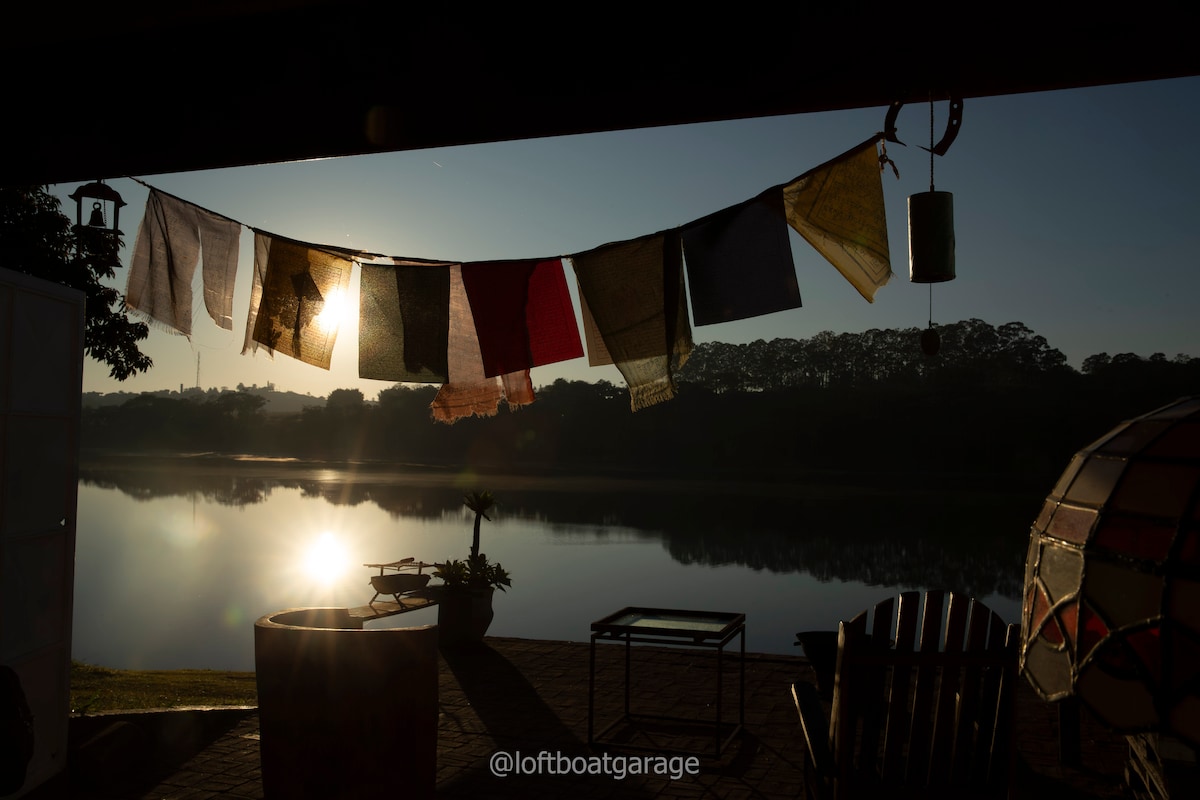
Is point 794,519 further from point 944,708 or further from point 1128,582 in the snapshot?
point 1128,582

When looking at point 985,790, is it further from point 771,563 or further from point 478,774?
point 771,563

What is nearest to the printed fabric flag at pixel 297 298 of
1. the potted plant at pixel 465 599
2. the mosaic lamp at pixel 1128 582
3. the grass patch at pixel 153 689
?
the grass patch at pixel 153 689

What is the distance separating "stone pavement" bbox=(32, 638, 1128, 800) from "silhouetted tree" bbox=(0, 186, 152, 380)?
3772 millimetres

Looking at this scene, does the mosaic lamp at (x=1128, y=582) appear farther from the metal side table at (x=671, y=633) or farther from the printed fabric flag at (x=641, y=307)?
the metal side table at (x=671, y=633)

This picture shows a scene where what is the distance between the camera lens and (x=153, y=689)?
285 inches

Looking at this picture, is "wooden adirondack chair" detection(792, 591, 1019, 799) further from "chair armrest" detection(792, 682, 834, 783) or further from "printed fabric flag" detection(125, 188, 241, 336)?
"printed fabric flag" detection(125, 188, 241, 336)

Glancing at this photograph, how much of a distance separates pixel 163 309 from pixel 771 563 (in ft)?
84.9

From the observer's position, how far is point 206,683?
772 cm

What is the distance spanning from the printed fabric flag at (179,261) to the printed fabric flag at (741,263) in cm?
225

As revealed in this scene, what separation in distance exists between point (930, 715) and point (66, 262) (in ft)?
25.9

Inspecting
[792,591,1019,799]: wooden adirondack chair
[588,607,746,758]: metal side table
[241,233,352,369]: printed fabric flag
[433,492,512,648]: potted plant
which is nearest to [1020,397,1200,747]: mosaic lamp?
[792,591,1019,799]: wooden adirondack chair

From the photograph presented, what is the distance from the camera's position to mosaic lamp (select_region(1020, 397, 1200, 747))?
2.74ft

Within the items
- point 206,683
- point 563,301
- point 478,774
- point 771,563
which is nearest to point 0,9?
point 563,301

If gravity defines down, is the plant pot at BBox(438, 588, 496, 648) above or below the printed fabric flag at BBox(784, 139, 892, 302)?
below
